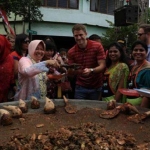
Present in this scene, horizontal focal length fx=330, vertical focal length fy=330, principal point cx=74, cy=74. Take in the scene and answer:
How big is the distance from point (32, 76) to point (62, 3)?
598 inches

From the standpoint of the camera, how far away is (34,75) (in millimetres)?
3539

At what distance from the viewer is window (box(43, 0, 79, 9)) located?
18000 millimetres

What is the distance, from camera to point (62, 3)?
59.8ft

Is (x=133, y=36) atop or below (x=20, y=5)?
below

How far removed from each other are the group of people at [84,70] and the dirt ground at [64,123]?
552 millimetres

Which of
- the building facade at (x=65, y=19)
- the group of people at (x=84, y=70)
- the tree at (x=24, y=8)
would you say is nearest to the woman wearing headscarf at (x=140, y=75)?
the group of people at (x=84, y=70)

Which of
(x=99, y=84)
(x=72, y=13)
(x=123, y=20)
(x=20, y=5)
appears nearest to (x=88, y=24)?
(x=72, y=13)

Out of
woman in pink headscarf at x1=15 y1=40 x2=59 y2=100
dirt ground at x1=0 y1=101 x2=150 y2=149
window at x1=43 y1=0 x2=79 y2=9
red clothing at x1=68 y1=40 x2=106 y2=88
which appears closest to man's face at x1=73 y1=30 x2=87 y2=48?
red clothing at x1=68 y1=40 x2=106 y2=88

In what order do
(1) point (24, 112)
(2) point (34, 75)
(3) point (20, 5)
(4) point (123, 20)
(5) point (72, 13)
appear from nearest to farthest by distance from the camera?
1. (1) point (24, 112)
2. (2) point (34, 75)
3. (4) point (123, 20)
4. (3) point (20, 5)
5. (5) point (72, 13)

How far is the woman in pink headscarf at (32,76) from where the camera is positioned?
136 inches

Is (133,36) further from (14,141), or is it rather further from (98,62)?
(14,141)

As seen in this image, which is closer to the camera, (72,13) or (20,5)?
(20,5)

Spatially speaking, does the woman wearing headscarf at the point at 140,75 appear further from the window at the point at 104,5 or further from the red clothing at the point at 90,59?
the window at the point at 104,5

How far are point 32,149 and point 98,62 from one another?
2.37 meters
